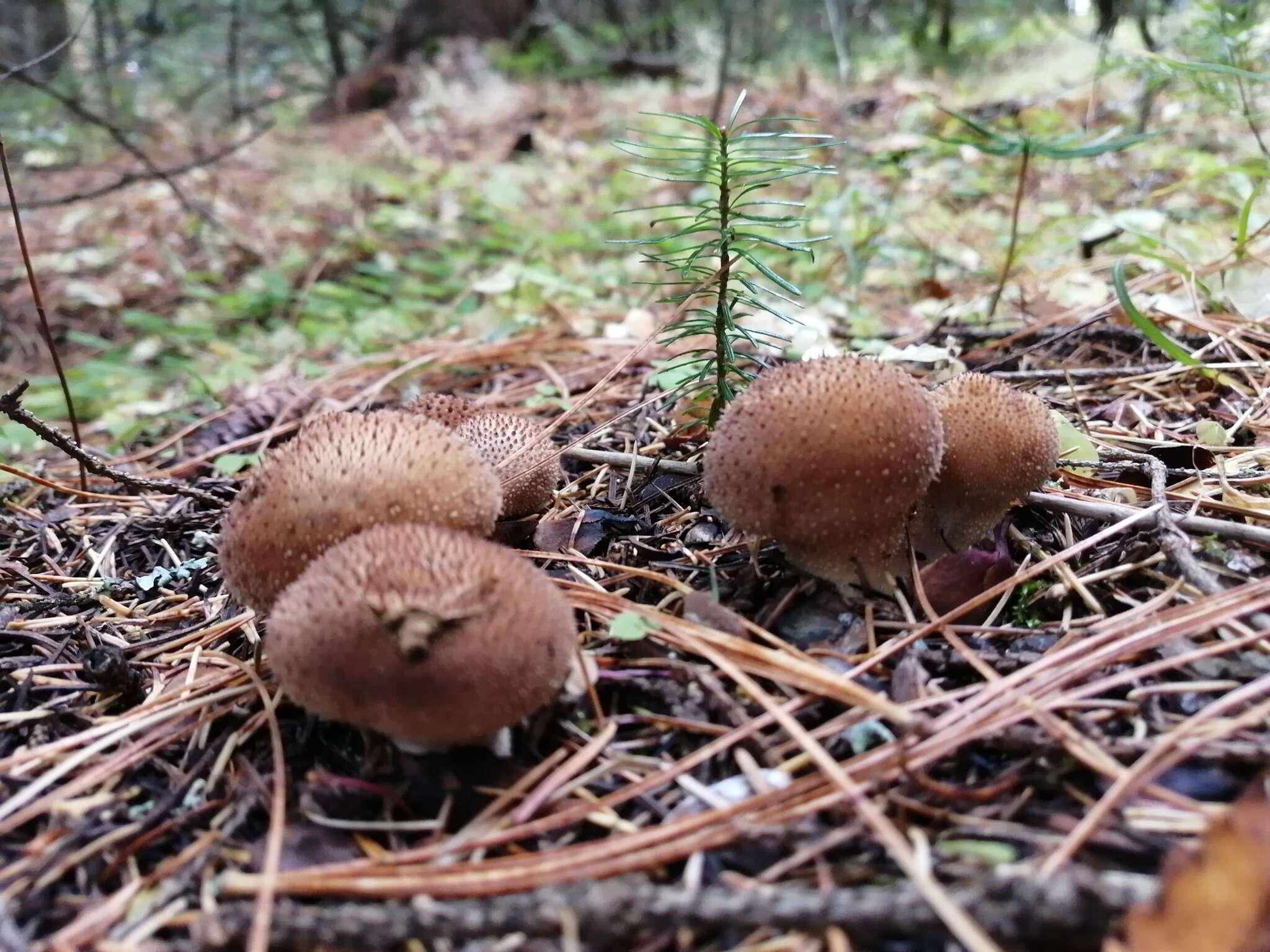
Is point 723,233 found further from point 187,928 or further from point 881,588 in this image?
point 187,928

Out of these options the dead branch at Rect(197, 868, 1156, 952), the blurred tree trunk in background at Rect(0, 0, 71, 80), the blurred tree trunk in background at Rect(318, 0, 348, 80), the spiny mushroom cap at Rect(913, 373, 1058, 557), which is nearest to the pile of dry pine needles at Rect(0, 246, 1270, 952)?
the dead branch at Rect(197, 868, 1156, 952)

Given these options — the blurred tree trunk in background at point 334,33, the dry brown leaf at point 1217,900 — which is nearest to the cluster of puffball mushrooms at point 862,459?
the dry brown leaf at point 1217,900

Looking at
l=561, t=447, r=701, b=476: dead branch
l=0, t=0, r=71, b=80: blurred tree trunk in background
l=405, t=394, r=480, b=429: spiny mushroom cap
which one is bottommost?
l=561, t=447, r=701, b=476: dead branch

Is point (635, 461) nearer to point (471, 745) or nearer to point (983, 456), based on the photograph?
point (983, 456)

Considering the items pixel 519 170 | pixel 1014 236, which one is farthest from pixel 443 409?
pixel 519 170

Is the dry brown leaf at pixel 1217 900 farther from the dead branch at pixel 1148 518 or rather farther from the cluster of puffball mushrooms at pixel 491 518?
the dead branch at pixel 1148 518

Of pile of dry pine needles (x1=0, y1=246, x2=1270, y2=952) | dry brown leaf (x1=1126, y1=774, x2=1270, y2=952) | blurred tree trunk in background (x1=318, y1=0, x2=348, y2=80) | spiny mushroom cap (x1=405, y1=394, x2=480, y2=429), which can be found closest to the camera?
dry brown leaf (x1=1126, y1=774, x2=1270, y2=952)

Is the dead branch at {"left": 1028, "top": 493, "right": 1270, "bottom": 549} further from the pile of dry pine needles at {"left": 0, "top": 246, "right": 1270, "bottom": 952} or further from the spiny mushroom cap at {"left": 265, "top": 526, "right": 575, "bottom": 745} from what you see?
the spiny mushroom cap at {"left": 265, "top": 526, "right": 575, "bottom": 745}

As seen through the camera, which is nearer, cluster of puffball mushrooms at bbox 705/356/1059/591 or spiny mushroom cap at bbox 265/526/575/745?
spiny mushroom cap at bbox 265/526/575/745

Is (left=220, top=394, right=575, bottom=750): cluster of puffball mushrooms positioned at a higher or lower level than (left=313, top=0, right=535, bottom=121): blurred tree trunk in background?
lower
